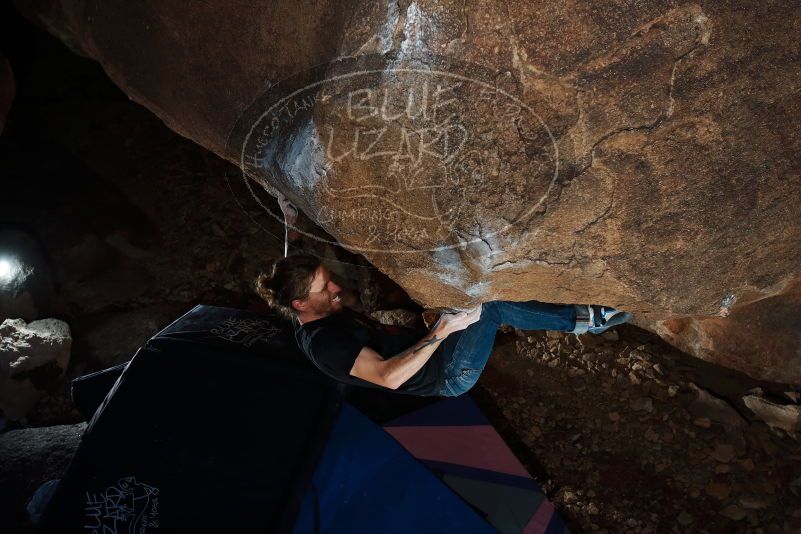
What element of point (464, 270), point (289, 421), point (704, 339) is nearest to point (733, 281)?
point (464, 270)

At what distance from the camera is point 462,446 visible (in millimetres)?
2699

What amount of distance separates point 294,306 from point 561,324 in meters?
1.05

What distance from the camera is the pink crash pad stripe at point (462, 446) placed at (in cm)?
263

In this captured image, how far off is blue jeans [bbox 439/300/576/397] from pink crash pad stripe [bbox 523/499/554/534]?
864 mm

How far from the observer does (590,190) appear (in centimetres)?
134

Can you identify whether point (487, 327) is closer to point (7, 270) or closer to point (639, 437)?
point (639, 437)

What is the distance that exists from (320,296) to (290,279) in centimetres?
14

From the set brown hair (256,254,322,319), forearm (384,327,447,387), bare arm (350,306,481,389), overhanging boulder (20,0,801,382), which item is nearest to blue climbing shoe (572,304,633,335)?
overhanging boulder (20,0,801,382)

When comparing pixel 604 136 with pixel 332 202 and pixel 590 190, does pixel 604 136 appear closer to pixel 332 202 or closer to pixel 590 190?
pixel 590 190

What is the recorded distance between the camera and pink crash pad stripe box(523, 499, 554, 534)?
246cm

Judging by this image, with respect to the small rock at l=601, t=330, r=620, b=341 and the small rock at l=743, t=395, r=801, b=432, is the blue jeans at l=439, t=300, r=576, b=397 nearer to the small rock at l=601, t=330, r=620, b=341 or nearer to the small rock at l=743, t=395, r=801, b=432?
the small rock at l=601, t=330, r=620, b=341

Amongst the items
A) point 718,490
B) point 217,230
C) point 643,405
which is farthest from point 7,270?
point 718,490

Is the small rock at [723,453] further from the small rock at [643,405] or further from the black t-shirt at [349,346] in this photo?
the black t-shirt at [349,346]

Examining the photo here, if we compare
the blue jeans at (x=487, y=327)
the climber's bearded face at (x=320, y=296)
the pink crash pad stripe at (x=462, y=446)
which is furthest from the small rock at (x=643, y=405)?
the climber's bearded face at (x=320, y=296)
